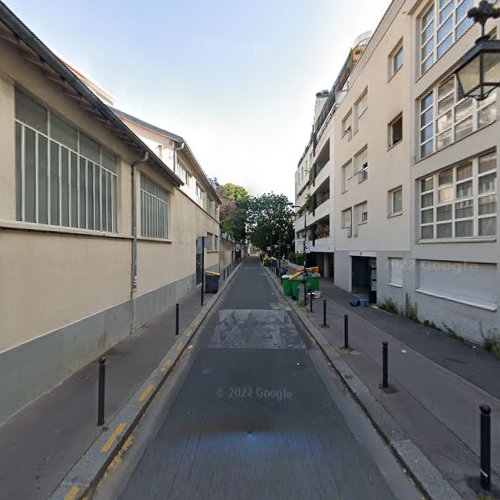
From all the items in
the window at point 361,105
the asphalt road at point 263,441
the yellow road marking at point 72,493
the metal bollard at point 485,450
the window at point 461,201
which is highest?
the window at point 361,105

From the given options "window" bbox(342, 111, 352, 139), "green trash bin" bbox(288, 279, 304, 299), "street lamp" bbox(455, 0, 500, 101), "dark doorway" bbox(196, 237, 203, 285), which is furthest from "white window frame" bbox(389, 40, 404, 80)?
"dark doorway" bbox(196, 237, 203, 285)

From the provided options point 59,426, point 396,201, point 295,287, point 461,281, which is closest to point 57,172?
point 59,426

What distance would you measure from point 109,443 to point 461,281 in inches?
333

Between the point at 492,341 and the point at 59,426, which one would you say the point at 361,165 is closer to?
the point at 492,341

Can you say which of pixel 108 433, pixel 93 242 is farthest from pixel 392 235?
pixel 108 433

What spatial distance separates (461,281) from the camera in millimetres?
7574

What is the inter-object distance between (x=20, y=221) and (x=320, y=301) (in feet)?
37.3

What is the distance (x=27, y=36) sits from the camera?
3486mm

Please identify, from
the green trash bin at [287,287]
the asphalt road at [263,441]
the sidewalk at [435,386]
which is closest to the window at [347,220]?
the green trash bin at [287,287]

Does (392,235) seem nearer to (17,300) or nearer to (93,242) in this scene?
(93,242)

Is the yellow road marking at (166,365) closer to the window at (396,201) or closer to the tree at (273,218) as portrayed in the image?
the window at (396,201)

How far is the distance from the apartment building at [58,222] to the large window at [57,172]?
2 cm

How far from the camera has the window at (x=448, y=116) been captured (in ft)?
22.7

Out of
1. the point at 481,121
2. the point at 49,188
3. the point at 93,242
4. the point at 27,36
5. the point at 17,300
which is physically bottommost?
the point at 17,300
